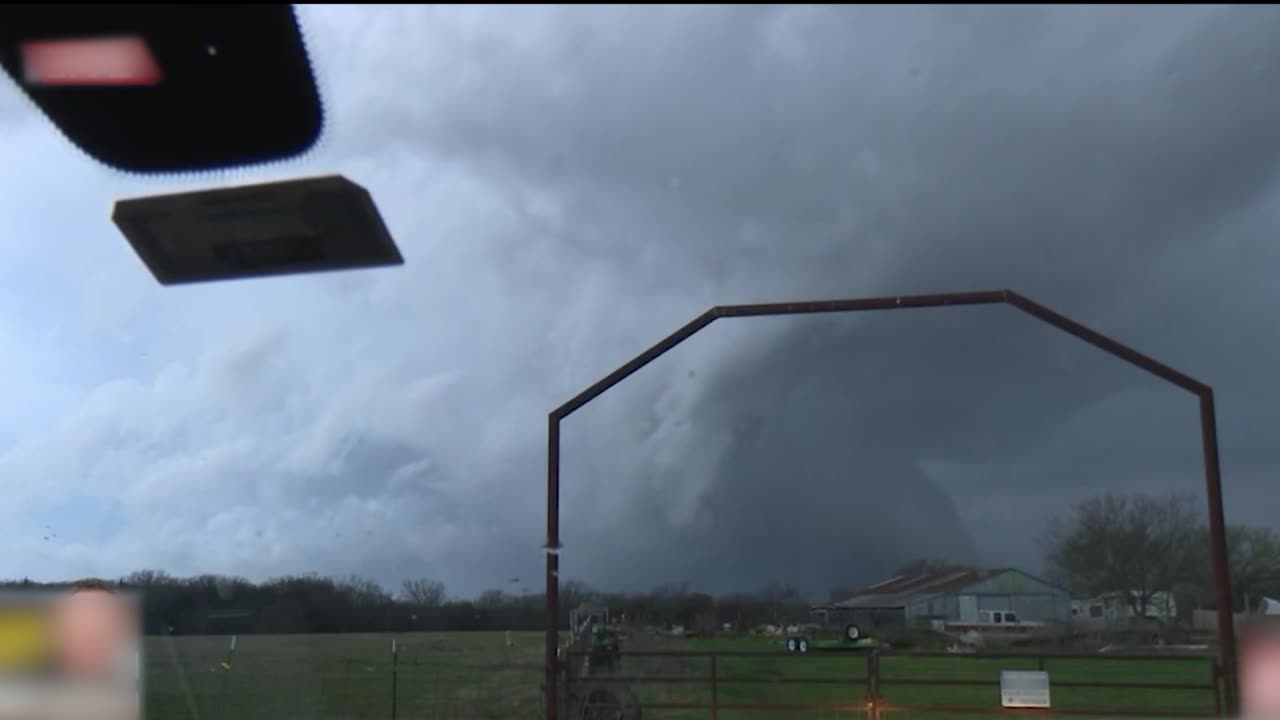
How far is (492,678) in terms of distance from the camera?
2378cm

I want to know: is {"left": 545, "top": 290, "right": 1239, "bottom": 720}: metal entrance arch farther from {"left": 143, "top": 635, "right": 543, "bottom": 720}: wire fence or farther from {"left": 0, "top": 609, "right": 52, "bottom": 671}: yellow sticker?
{"left": 0, "top": 609, "right": 52, "bottom": 671}: yellow sticker

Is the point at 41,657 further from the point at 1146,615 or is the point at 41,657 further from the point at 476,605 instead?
the point at 1146,615

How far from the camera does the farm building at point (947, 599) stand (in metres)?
21.3

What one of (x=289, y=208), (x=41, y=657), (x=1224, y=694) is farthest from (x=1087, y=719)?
(x=289, y=208)

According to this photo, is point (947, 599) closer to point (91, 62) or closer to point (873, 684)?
point (873, 684)

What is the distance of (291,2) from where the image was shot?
172 inches

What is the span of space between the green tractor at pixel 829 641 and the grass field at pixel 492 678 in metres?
0.35

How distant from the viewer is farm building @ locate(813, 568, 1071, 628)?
21312 mm

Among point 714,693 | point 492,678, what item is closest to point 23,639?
point 714,693

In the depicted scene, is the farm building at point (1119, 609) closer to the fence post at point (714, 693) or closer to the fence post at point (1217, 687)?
the fence post at point (1217, 687)

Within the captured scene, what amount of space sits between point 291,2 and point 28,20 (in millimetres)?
978

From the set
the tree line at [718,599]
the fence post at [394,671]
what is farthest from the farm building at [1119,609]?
the fence post at [394,671]

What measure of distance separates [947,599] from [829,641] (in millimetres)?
2595

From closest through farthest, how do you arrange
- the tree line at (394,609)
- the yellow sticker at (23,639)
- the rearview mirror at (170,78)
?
the rearview mirror at (170,78) → the yellow sticker at (23,639) → the tree line at (394,609)
